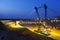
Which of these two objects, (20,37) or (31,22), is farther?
(31,22)

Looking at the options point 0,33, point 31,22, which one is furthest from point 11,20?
point 0,33

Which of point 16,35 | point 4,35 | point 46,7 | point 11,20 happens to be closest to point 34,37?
point 16,35

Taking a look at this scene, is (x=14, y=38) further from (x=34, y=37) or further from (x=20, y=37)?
(x=34, y=37)

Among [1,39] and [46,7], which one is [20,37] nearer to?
[1,39]

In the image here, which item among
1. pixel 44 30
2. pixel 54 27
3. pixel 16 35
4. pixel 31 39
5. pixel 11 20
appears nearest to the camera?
pixel 31 39

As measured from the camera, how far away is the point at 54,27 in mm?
62469

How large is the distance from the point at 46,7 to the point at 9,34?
60.0ft

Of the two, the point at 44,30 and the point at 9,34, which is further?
the point at 44,30

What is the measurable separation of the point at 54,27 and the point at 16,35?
28.0m

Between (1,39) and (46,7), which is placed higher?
(46,7)

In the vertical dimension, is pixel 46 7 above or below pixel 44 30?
above

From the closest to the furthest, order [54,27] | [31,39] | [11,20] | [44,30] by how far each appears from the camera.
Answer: [31,39] < [44,30] < [54,27] < [11,20]

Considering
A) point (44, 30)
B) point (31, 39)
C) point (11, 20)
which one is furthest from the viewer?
point (11, 20)

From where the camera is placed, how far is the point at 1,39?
36.0 meters
